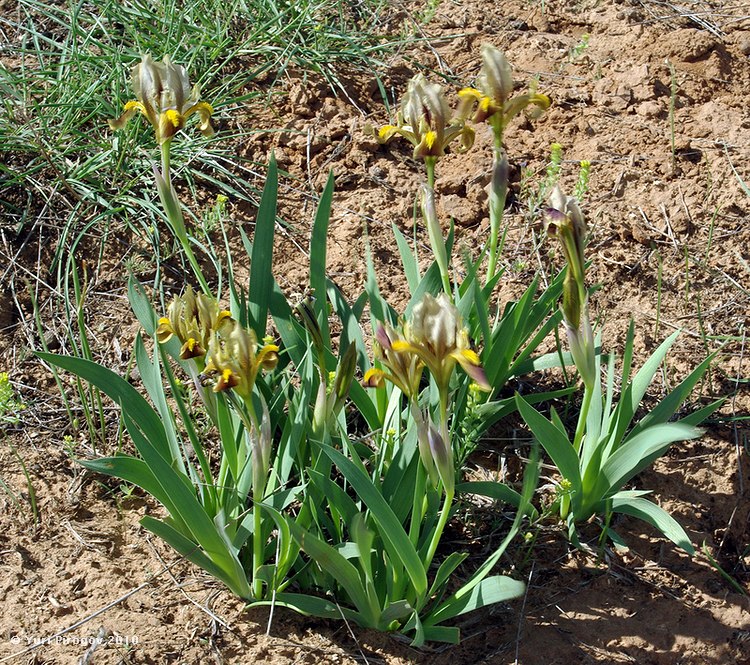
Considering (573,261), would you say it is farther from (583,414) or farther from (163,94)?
(163,94)

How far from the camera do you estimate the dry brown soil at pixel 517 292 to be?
1.99 meters

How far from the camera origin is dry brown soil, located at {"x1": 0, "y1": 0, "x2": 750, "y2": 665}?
1993mm

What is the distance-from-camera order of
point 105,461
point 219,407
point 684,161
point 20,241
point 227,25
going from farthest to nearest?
point 227,25 → point 684,161 → point 20,241 → point 219,407 → point 105,461

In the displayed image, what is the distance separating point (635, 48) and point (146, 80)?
7.89ft

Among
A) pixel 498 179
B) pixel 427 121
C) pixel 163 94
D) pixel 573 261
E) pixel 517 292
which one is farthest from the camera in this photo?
pixel 517 292

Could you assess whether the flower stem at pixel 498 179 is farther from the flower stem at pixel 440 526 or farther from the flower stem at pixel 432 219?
the flower stem at pixel 440 526

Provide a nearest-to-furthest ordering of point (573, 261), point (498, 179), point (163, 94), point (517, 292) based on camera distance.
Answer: point (573, 261) → point (163, 94) → point (498, 179) → point (517, 292)

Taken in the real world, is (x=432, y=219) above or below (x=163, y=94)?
below

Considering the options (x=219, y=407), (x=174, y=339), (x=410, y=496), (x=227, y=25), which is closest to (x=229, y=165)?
(x=227, y=25)

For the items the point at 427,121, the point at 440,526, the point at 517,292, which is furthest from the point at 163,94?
the point at 517,292

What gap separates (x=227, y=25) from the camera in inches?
134

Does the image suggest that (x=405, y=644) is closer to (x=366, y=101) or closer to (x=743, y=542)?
(x=743, y=542)

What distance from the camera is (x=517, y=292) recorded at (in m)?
A: 2.83

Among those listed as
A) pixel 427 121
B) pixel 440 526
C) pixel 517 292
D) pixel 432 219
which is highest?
pixel 427 121
